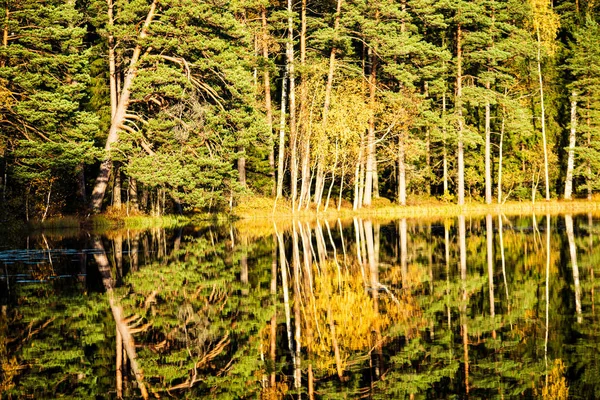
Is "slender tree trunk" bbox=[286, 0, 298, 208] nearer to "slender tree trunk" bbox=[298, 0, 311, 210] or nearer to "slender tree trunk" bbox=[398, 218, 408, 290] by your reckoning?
"slender tree trunk" bbox=[298, 0, 311, 210]

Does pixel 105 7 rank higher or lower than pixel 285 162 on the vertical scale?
higher

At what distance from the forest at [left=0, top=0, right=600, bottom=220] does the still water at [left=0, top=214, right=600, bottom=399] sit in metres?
12.3

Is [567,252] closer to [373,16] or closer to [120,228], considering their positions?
[120,228]

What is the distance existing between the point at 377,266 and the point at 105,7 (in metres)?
23.4

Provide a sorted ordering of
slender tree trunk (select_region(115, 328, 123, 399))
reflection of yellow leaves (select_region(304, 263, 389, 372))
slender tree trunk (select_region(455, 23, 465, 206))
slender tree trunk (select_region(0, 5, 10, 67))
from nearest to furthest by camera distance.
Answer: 1. slender tree trunk (select_region(115, 328, 123, 399))
2. reflection of yellow leaves (select_region(304, 263, 389, 372))
3. slender tree trunk (select_region(0, 5, 10, 67))
4. slender tree trunk (select_region(455, 23, 465, 206))

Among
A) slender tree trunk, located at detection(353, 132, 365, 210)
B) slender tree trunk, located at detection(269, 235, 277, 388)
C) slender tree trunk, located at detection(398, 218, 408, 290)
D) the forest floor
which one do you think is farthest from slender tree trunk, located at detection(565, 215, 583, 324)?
slender tree trunk, located at detection(353, 132, 365, 210)

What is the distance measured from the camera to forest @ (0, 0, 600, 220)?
31.9m

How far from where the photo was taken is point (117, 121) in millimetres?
35344

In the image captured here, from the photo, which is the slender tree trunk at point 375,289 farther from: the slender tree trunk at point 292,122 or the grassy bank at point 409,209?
the slender tree trunk at point 292,122

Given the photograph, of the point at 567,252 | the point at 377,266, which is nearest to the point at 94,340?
the point at 377,266

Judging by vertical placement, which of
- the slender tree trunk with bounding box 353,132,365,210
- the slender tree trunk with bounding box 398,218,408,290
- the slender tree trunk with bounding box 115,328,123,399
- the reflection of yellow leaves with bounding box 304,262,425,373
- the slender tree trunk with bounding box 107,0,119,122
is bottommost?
the slender tree trunk with bounding box 398,218,408,290

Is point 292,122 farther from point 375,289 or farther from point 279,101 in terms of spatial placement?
point 375,289

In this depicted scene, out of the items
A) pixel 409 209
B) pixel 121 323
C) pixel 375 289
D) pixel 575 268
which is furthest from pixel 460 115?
pixel 121 323

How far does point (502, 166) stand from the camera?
54031mm
